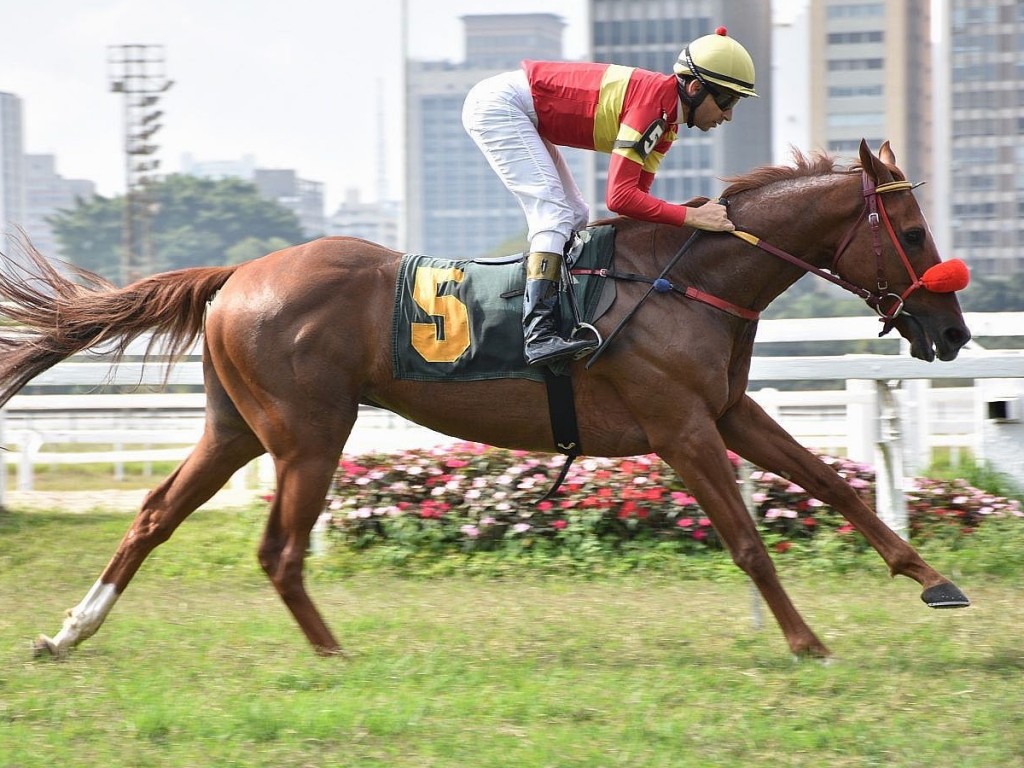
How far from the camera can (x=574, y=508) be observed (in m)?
7.18

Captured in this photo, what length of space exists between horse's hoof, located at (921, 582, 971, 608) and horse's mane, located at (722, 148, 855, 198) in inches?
65.3

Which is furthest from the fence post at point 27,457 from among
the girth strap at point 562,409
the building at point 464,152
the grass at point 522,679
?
the building at point 464,152

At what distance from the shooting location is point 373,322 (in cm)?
518

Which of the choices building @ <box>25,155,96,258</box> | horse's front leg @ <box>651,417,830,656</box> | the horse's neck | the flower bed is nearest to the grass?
horse's front leg @ <box>651,417,830,656</box>

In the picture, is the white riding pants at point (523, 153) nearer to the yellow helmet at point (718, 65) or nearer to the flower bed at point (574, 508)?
the yellow helmet at point (718, 65)

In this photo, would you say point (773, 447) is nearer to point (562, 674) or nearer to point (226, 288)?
point (562, 674)

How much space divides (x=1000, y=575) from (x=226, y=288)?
159 inches

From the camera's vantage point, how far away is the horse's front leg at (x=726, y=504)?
15.8 ft

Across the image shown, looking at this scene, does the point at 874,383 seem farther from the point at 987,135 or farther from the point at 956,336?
the point at 987,135

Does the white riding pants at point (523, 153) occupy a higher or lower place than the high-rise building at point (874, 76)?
lower

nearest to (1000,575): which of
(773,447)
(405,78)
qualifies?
(773,447)

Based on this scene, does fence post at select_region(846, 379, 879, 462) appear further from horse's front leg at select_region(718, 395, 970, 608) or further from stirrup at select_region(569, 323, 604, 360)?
stirrup at select_region(569, 323, 604, 360)

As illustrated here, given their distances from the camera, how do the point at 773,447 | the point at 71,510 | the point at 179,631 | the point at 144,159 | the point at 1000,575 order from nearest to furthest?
the point at 773,447
the point at 179,631
the point at 1000,575
the point at 71,510
the point at 144,159

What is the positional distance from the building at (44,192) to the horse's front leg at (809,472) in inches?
3000
